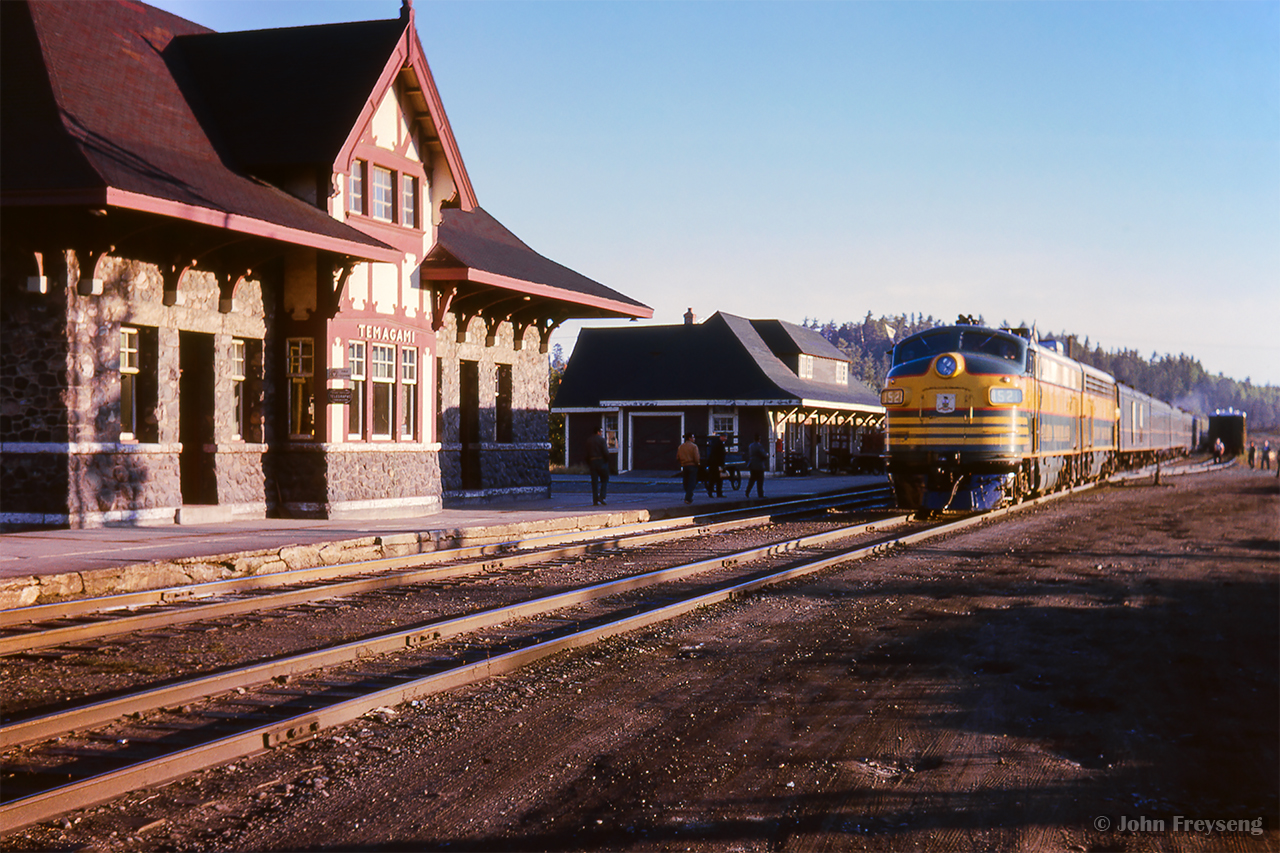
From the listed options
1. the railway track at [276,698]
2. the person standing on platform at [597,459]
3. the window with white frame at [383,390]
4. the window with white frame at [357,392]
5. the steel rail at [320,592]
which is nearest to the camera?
the railway track at [276,698]

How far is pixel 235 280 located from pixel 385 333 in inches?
123

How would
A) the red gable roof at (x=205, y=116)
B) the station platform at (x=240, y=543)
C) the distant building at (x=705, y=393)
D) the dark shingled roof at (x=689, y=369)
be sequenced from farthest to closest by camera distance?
the dark shingled roof at (x=689, y=369) < the distant building at (x=705, y=393) < the red gable roof at (x=205, y=116) < the station platform at (x=240, y=543)

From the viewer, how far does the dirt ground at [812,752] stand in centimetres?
485

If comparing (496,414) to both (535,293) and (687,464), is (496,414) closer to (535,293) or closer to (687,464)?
(535,293)

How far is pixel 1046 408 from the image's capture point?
968 inches

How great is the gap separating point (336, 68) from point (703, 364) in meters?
30.1

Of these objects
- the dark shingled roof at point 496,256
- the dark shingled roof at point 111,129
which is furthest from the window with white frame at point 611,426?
the dark shingled roof at point 111,129

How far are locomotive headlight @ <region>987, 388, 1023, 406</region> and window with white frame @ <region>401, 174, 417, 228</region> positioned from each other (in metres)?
11.5

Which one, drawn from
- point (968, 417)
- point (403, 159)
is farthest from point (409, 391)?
point (968, 417)

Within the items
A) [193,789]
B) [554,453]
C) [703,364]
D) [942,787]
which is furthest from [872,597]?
[554,453]

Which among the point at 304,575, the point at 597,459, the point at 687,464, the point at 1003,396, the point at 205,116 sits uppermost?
the point at 205,116

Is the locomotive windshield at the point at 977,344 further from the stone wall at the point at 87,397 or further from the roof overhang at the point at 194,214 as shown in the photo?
the stone wall at the point at 87,397

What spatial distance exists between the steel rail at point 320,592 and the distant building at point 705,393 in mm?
28608

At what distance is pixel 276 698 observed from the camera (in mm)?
7035
